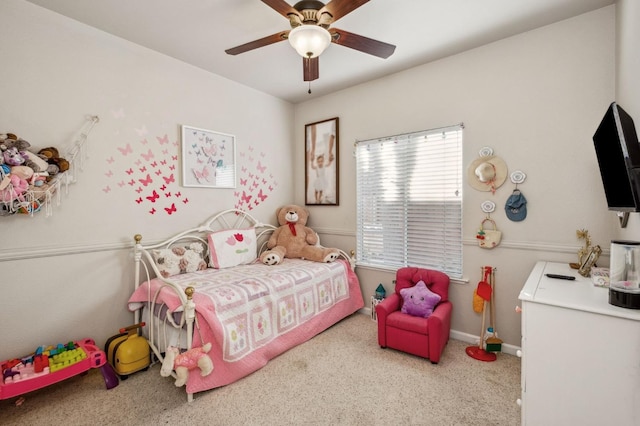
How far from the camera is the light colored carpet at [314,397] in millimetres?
1806

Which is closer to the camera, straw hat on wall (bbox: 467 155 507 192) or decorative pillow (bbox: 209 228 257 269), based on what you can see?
straw hat on wall (bbox: 467 155 507 192)

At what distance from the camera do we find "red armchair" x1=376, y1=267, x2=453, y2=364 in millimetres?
2367

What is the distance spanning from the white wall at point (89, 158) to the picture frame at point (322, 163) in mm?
1370

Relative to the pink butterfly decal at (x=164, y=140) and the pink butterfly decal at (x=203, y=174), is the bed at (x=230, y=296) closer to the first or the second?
the pink butterfly decal at (x=203, y=174)

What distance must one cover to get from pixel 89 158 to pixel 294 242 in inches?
82.1

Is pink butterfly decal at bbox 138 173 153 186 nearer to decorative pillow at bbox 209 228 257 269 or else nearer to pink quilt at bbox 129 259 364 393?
decorative pillow at bbox 209 228 257 269

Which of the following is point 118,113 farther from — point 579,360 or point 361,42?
point 579,360

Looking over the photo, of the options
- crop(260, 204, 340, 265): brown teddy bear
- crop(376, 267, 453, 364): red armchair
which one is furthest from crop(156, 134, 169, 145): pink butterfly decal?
crop(376, 267, 453, 364): red armchair

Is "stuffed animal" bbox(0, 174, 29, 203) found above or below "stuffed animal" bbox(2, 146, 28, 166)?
below

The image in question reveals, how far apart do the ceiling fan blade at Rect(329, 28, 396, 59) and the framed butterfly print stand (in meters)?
1.77

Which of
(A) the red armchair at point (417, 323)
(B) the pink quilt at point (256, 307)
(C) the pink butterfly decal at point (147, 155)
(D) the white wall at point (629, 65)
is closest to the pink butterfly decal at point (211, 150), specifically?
(C) the pink butterfly decal at point (147, 155)

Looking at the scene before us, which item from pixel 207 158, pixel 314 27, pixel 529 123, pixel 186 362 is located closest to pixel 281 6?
pixel 314 27

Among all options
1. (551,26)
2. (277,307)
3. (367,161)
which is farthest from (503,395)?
(551,26)

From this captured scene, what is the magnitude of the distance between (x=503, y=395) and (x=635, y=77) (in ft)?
6.55
